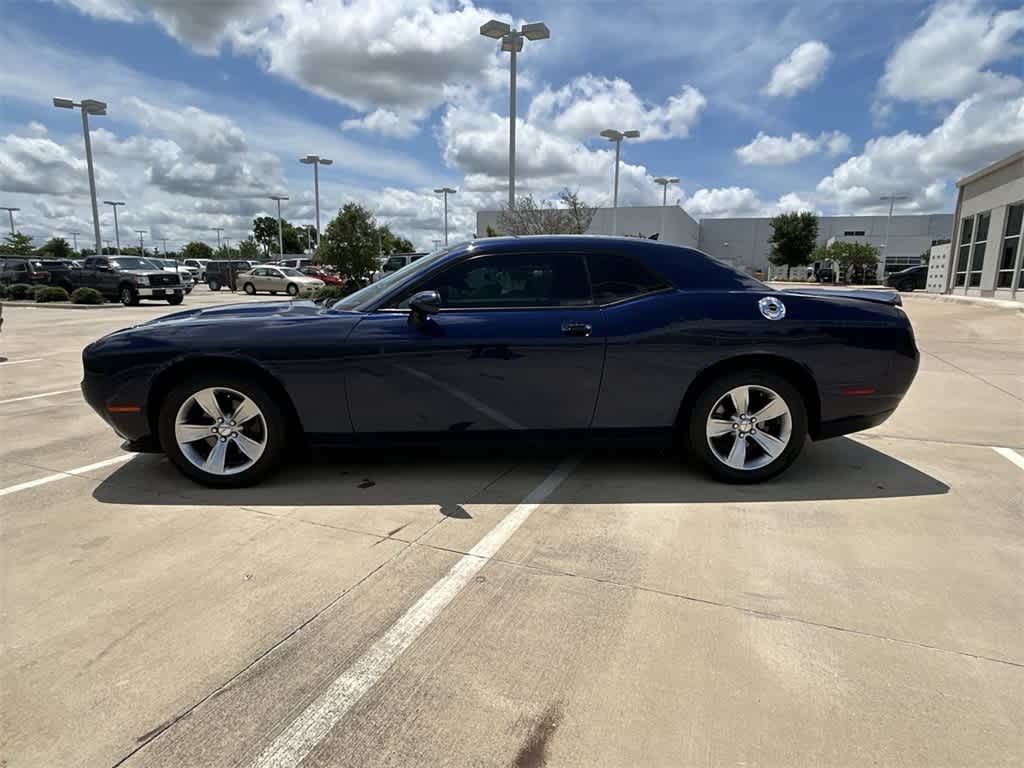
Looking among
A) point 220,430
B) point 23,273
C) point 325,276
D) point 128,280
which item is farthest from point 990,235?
point 23,273

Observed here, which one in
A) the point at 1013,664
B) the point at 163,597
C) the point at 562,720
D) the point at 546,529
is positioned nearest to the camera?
the point at 562,720

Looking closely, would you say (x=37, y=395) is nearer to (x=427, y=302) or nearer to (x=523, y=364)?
(x=427, y=302)

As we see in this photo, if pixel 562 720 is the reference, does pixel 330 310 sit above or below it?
above

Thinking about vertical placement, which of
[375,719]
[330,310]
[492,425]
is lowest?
[375,719]

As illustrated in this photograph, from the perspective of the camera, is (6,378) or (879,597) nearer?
(879,597)

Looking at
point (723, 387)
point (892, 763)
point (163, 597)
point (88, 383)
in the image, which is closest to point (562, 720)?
point (892, 763)

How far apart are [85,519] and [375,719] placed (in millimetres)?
2372

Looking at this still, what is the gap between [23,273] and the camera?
24.7m

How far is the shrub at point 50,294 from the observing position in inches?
825

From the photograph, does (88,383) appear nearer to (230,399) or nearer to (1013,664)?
(230,399)

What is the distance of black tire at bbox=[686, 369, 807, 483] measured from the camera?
3672mm

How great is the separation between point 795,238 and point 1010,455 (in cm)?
5683

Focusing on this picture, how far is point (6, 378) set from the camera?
7.16 meters

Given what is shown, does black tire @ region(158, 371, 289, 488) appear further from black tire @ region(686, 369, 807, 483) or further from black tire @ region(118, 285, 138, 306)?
black tire @ region(118, 285, 138, 306)
